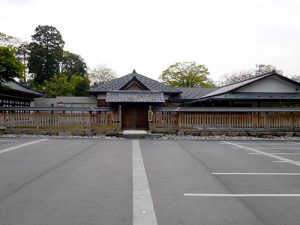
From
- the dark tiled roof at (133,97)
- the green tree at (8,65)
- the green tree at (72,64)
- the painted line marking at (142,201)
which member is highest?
the green tree at (72,64)

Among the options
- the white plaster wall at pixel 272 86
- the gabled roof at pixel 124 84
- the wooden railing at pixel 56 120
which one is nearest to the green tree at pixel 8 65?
the wooden railing at pixel 56 120

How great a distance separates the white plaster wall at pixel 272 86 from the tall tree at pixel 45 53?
118ft

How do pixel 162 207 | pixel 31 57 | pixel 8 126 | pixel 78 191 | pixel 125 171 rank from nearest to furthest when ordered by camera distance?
pixel 162 207
pixel 78 191
pixel 125 171
pixel 8 126
pixel 31 57

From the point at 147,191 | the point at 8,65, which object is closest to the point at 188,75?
the point at 8,65

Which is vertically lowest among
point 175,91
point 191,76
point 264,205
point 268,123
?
point 264,205

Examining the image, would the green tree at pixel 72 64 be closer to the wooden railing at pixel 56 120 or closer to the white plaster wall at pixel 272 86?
the wooden railing at pixel 56 120

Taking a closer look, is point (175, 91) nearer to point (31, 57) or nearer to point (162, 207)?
point (162, 207)

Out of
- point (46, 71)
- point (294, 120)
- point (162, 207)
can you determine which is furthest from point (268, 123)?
point (46, 71)

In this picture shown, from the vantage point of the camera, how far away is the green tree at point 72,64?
55.3 m

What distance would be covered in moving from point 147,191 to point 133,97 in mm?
18063

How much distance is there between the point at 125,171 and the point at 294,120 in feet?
59.0

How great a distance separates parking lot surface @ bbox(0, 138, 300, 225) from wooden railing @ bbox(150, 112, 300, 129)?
10.8m

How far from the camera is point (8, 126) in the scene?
2080 cm

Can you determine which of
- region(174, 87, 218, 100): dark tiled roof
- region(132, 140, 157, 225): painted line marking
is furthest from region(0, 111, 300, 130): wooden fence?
region(132, 140, 157, 225): painted line marking
